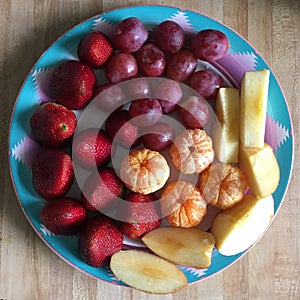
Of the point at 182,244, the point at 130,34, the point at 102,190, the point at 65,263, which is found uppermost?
the point at 130,34

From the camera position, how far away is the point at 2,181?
125 cm

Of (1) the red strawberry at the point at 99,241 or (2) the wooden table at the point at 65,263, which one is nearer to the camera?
(1) the red strawberry at the point at 99,241

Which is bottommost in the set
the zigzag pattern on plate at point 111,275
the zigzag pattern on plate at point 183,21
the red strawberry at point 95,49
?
the zigzag pattern on plate at point 111,275

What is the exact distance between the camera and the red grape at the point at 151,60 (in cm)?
→ 116

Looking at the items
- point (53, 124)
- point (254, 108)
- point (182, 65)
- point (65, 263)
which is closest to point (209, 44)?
point (182, 65)

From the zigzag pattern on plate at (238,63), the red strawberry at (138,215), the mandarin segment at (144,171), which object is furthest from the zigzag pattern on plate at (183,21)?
the red strawberry at (138,215)

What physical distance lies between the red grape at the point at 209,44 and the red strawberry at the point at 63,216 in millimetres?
471

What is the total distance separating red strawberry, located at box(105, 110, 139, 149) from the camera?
1146 millimetres

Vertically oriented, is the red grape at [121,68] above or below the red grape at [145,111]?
above

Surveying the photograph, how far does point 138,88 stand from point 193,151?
0.20 m

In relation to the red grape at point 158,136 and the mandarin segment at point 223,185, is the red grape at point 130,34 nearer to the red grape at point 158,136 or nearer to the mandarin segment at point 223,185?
the red grape at point 158,136

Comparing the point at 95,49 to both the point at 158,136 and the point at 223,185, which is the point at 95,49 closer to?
the point at 158,136

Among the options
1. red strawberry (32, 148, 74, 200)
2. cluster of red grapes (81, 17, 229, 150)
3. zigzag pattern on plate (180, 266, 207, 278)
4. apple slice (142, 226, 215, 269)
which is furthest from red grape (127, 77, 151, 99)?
zigzag pattern on plate (180, 266, 207, 278)

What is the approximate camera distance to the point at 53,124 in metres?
1.12
